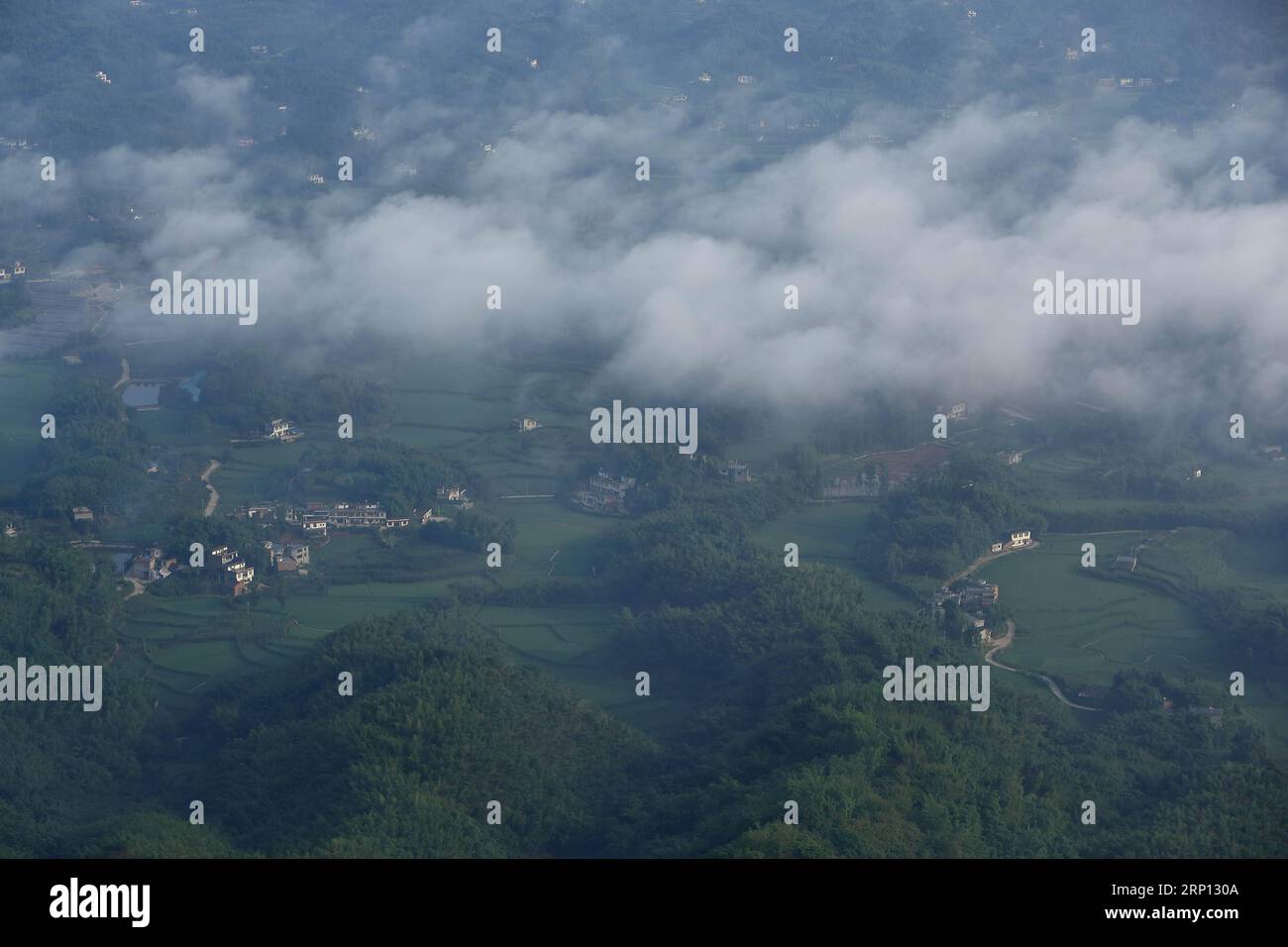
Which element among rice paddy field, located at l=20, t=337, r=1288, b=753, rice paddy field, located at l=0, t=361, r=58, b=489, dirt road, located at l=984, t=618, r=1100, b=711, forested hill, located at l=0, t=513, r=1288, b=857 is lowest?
forested hill, located at l=0, t=513, r=1288, b=857

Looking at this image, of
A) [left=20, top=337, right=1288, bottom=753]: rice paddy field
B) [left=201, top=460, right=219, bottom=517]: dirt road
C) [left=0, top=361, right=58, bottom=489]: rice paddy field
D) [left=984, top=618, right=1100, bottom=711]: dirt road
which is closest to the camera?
[left=984, top=618, right=1100, bottom=711]: dirt road

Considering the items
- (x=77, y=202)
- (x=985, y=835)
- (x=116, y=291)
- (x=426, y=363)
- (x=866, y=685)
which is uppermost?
(x=77, y=202)

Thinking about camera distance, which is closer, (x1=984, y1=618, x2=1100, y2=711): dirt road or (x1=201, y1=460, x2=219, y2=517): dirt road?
(x1=984, y1=618, x2=1100, y2=711): dirt road

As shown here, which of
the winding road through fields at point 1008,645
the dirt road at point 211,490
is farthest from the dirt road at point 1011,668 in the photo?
the dirt road at point 211,490

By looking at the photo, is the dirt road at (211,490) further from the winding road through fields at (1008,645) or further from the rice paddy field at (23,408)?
the winding road through fields at (1008,645)

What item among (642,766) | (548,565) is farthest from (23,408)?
(642,766)

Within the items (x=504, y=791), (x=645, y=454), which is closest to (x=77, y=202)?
(x=645, y=454)

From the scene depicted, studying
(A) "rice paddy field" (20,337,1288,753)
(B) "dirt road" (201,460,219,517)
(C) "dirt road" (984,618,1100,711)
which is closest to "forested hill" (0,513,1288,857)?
(C) "dirt road" (984,618,1100,711)

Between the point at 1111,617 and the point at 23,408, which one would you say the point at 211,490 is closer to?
the point at 23,408

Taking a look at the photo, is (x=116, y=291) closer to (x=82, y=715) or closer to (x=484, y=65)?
(x=484, y=65)

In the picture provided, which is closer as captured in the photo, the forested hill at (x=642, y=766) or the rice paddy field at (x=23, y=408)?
A: the forested hill at (x=642, y=766)

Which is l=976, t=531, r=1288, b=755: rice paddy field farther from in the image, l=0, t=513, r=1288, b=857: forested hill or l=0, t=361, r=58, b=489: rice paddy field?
l=0, t=361, r=58, b=489: rice paddy field
